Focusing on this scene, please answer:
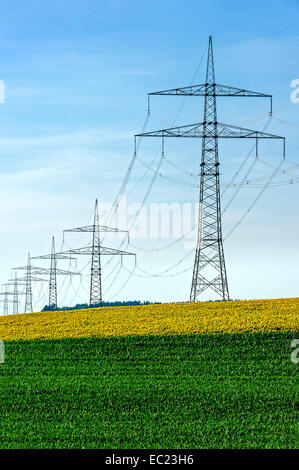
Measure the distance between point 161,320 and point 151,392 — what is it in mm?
16734

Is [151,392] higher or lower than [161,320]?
lower

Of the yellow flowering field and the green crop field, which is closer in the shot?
the green crop field

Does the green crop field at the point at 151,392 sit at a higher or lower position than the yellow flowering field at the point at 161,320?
lower

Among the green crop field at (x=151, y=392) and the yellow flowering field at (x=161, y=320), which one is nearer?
the green crop field at (x=151, y=392)

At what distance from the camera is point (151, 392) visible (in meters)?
21.5

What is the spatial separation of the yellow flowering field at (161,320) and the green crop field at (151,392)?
1.72m

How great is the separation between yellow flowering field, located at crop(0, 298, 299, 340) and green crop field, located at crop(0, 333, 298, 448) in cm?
172

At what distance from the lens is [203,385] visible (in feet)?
74.2

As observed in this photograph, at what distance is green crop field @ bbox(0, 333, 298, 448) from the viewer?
16125 mm

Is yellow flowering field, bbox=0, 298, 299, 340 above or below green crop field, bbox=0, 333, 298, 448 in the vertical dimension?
above

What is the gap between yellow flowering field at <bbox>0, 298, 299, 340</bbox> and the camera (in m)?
34.5

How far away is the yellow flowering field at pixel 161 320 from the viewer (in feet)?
113

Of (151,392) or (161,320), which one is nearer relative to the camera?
(151,392)

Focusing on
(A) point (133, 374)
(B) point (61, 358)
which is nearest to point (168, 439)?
(A) point (133, 374)
